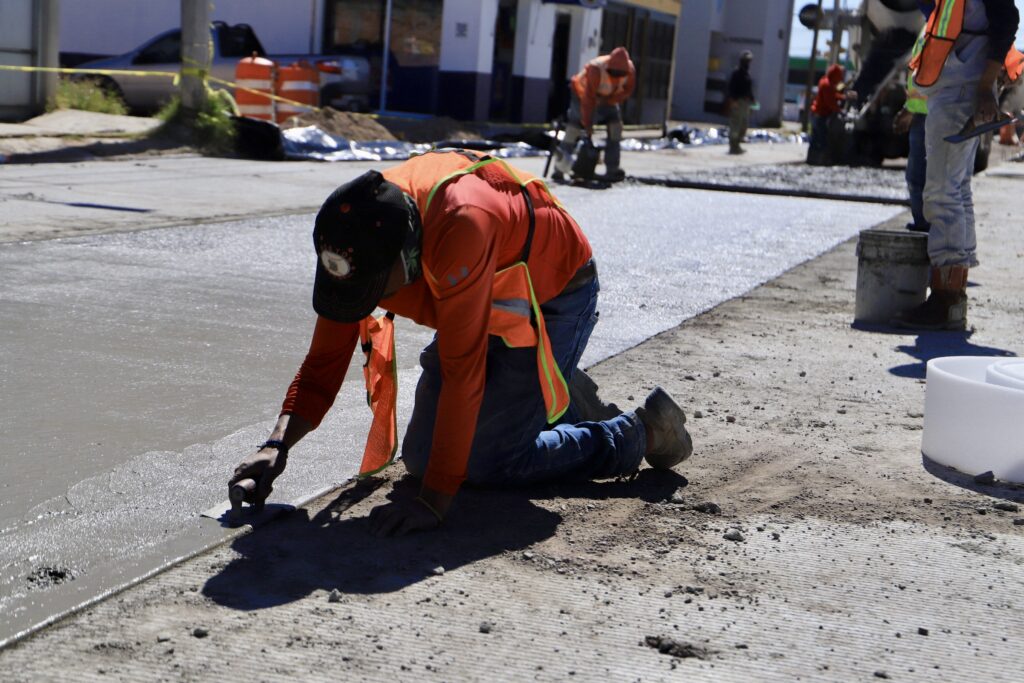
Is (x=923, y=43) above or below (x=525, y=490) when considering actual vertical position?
above

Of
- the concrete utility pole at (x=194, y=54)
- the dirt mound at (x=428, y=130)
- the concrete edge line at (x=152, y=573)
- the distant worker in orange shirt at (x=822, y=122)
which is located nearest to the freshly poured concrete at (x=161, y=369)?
the concrete edge line at (x=152, y=573)

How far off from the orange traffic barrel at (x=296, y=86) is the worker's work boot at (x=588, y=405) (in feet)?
55.4

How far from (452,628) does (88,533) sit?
1.02 metres

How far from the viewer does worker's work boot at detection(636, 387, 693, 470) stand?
3.81 metres

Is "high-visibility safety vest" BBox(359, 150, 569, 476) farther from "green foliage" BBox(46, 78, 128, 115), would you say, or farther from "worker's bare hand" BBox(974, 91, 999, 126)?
"green foliage" BBox(46, 78, 128, 115)

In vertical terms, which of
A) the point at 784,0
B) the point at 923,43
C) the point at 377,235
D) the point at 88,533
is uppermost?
the point at 784,0

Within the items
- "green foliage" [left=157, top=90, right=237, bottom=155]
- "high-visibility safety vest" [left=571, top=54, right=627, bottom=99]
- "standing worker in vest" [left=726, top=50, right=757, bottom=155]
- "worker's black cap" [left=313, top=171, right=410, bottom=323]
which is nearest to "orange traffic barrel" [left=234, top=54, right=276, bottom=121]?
"green foliage" [left=157, top=90, right=237, bottom=155]

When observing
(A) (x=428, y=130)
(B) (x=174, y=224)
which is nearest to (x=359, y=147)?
(A) (x=428, y=130)

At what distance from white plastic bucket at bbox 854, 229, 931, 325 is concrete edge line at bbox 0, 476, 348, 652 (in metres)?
3.80

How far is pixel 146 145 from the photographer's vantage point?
15.0 meters

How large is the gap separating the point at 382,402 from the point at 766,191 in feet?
38.6

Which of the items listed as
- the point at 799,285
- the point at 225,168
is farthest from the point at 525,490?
the point at 225,168

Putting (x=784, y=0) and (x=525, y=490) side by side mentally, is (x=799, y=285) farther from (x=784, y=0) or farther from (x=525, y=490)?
(x=784, y=0)

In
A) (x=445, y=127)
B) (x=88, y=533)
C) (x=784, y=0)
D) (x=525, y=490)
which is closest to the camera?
(x=88, y=533)
